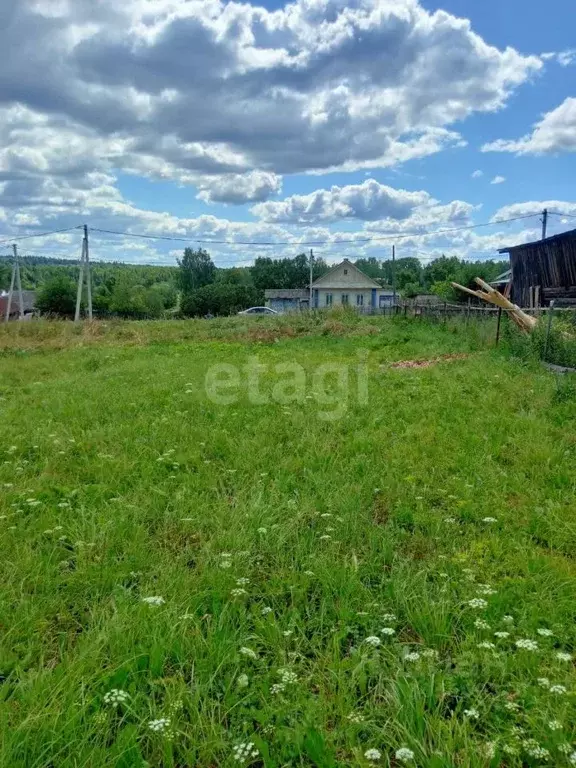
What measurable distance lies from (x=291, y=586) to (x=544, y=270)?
17642mm

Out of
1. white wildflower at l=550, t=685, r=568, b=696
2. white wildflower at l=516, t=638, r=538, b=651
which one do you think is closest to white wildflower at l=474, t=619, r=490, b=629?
white wildflower at l=516, t=638, r=538, b=651

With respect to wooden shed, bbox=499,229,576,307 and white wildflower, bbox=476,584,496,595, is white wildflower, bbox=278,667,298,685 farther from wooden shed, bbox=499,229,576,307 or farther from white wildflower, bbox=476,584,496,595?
wooden shed, bbox=499,229,576,307

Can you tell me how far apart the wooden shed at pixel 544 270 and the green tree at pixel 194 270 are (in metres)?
46.9

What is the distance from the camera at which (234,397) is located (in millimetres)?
7203

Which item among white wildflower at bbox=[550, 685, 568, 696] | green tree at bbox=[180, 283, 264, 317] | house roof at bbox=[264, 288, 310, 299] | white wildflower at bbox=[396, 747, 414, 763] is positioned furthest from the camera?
house roof at bbox=[264, 288, 310, 299]

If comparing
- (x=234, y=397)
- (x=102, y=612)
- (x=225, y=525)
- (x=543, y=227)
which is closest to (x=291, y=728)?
(x=102, y=612)

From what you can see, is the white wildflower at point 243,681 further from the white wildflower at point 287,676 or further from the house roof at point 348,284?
the house roof at point 348,284

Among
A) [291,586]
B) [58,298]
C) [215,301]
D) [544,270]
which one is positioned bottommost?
[291,586]

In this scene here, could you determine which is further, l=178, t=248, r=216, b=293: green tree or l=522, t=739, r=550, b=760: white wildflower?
l=178, t=248, r=216, b=293: green tree

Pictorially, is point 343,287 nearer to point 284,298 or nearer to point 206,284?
point 284,298

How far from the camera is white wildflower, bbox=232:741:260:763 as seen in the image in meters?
1.73

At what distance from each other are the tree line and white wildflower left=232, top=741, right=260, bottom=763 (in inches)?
1472

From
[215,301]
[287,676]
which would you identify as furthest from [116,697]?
[215,301]

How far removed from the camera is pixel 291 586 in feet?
9.06
